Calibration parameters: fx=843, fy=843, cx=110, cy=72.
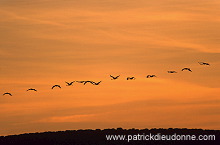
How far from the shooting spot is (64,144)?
513 feet

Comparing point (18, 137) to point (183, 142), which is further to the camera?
point (18, 137)

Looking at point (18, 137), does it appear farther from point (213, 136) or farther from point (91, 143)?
point (213, 136)

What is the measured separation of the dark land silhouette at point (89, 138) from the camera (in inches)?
6112

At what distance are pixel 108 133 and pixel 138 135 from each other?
6.00m

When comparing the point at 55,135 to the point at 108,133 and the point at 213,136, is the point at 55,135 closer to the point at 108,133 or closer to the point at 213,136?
A: the point at 108,133

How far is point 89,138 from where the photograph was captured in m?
161

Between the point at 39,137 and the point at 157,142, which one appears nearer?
the point at 157,142

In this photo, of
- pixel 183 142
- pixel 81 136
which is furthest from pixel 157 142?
pixel 81 136

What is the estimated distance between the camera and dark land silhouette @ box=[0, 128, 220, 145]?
155 metres

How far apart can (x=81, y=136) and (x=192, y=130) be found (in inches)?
857

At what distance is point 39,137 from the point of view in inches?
6476

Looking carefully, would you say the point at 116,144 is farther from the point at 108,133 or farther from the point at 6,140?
the point at 6,140

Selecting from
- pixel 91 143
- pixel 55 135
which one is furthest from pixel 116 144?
pixel 55 135

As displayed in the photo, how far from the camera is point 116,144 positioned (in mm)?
154375
